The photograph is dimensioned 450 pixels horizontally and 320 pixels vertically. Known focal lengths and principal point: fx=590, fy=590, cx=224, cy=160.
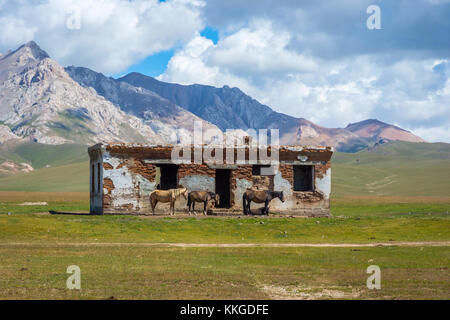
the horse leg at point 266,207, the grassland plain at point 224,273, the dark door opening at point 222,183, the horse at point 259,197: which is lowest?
the grassland plain at point 224,273

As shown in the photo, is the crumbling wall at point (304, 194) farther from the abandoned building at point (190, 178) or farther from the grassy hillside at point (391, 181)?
the grassy hillside at point (391, 181)

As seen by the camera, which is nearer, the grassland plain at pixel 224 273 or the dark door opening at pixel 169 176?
the grassland plain at pixel 224 273

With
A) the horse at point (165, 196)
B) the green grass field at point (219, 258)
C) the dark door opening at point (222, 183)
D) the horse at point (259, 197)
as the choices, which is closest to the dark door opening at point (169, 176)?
the dark door opening at point (222, 183)

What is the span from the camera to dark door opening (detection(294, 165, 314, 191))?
40.6m

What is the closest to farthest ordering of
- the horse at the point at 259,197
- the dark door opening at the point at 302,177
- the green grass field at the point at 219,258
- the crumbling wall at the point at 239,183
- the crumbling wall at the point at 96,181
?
the green grass field at the point at 219,258 → the horse at the point at 259,197 → the crumbling wall at the point at 96,181 → the crumbling wall at the point at 239,183 → the dark door opening at the point at 302,177

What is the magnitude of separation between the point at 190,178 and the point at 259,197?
433 centimetres

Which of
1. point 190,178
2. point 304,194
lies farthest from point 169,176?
point 304,194

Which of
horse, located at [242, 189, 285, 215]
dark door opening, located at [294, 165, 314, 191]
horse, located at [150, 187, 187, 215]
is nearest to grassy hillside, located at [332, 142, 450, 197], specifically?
dark door opening, located at [294, 165, 314, 191]

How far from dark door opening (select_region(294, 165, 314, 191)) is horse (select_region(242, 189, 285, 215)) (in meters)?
5.21

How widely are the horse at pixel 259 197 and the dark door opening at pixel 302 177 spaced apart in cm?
521

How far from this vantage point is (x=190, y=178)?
35.8 metres

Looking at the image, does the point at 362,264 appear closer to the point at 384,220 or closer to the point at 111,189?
the point at 384,220

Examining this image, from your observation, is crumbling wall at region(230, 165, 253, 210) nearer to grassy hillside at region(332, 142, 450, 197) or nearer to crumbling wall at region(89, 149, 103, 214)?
crumbling wall at region(89, 149, 103, 214)

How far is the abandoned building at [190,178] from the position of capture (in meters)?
34.7
